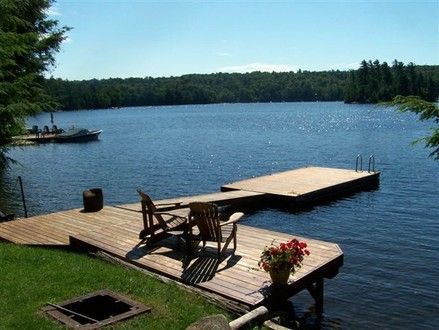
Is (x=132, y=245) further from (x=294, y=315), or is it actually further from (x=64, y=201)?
(x=64, y=201)

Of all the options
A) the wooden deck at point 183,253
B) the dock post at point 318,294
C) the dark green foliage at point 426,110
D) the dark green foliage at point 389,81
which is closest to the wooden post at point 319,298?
the dock post at point 318,294

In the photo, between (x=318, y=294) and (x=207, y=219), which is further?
(x=318, y=294)

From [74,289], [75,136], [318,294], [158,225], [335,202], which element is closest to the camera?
[74,289]

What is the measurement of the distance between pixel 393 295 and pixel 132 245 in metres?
6.76

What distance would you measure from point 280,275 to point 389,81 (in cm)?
14075

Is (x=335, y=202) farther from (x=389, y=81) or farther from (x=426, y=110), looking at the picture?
(x=389, y=81)

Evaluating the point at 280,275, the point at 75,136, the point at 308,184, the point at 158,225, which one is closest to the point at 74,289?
the point at 158,225

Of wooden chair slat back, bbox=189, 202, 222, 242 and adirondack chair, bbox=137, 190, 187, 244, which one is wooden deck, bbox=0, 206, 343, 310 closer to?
adirondack chair, bbox=137, 190, 187, 244

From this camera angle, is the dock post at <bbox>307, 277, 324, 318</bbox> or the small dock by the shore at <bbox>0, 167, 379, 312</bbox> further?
the dock post at <bbox>307, 277, 324, 318</bbox>

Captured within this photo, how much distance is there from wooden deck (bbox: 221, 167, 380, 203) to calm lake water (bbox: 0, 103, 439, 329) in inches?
27.0

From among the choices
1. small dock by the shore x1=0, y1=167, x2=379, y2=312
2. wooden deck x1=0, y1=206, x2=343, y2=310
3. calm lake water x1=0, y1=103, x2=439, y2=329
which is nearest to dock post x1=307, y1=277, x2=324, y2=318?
small dock by the shore x1=0, y1=167, x2=379, y2=312

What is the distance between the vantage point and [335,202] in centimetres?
2288

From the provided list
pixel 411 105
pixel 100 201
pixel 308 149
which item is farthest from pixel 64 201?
pixel 308 149

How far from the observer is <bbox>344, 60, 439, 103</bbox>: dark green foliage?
12812 centimetres
